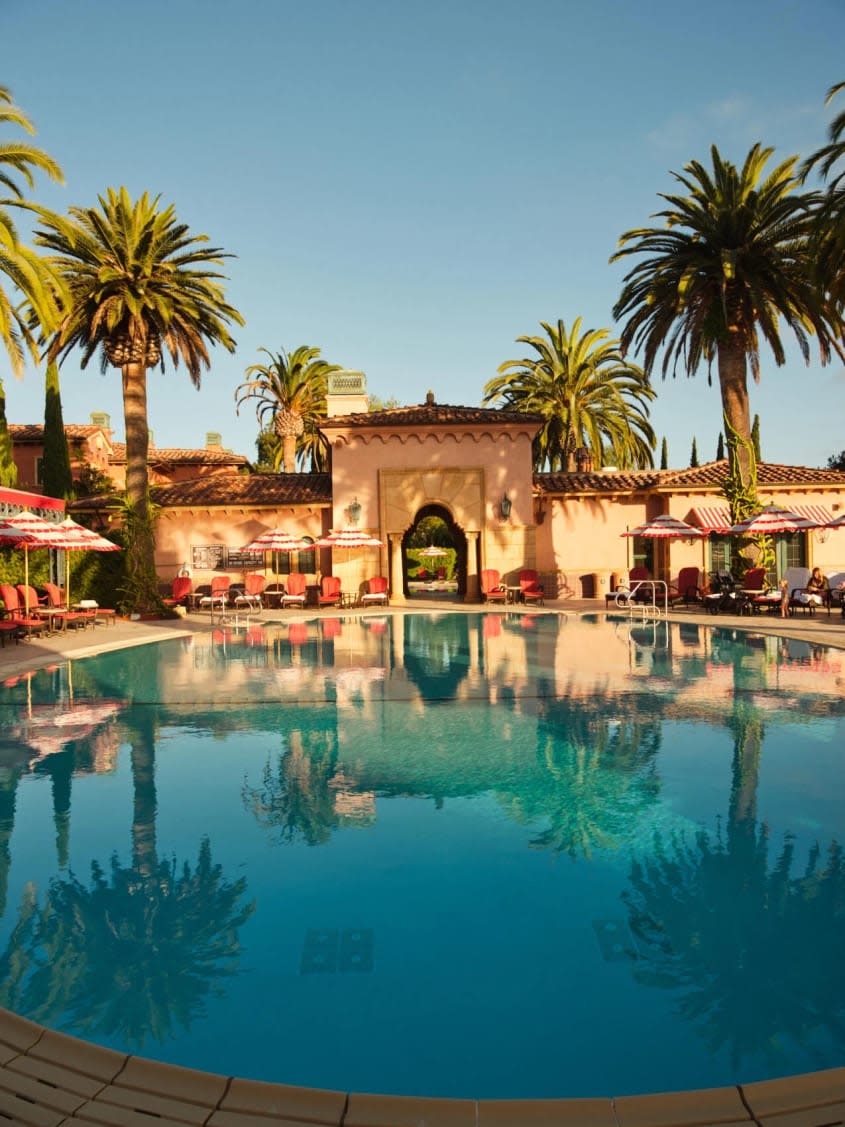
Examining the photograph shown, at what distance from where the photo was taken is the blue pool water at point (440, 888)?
137 inches

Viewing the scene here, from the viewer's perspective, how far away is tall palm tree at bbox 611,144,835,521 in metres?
22.1

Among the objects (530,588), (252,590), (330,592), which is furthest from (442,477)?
(252,590)

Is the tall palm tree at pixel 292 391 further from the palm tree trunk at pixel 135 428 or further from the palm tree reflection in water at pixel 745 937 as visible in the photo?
the palm tree reflection in water at pixel 745 937

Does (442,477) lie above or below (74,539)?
above

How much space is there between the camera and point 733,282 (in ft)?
75.3

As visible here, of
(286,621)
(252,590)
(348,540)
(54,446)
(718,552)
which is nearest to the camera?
(286,621)

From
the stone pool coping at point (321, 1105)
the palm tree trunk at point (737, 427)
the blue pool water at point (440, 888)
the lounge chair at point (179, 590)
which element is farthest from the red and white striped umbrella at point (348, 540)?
the stone pool coping at point (321, 1105)

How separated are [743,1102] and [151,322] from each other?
24820 mm

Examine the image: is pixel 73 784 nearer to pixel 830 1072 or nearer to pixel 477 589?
pixel 830 1072

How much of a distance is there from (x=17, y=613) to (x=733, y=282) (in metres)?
22.0

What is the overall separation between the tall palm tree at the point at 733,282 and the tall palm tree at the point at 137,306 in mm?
13168

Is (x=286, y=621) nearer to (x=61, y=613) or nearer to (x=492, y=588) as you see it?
(x=61, y=613)

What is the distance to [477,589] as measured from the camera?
28891 mm

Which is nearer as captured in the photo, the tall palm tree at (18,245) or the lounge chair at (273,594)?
the tall palm tree at (18,245)
